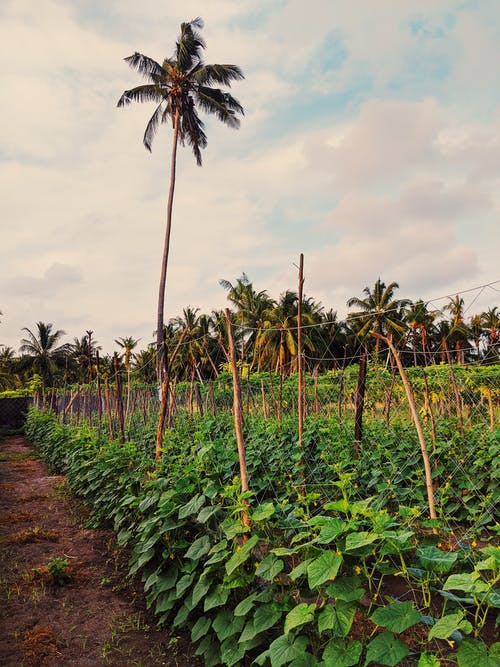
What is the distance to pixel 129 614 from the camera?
390 centimetres

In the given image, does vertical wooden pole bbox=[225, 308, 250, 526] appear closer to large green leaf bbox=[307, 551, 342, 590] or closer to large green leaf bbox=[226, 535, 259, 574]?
large green leaf bbox=[226, 535, 259, 574]

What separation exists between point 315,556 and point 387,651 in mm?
622

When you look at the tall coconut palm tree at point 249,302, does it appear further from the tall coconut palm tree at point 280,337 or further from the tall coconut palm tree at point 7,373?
the tall coconut palm tree at point 7,373

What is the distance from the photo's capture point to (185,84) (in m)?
22.1

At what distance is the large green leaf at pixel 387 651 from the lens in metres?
1.91

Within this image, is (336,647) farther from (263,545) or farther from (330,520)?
(263,545)

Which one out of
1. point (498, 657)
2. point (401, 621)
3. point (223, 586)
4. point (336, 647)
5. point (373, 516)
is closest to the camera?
point (498, 657)

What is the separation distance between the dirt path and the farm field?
0.65 feet

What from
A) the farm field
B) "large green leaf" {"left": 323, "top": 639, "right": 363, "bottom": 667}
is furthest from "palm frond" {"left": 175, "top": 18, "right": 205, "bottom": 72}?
"large green leaf" {"left": 323, "top": 639, "right": 363, "bottom": 667}

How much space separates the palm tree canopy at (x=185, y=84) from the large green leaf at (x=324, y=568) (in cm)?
2229

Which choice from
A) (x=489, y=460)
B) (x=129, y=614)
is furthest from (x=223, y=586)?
(x=489, y=460)

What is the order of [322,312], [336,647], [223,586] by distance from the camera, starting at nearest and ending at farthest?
[336,647] → [223,586] → [322,312]

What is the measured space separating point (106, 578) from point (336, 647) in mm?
3120

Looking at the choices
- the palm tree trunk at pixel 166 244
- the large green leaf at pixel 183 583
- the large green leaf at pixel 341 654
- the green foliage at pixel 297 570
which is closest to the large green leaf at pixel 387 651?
the green foliage at pixel 297 570
